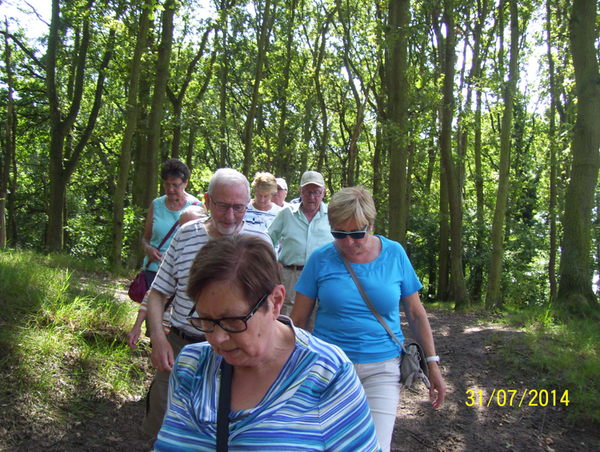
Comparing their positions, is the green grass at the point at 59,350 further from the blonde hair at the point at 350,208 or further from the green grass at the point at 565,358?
the green grass at the point at 565,358

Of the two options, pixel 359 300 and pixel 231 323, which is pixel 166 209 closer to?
pixel 359 300

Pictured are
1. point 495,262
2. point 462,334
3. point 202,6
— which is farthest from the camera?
point 202,6

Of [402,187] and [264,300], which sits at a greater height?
[402,187]

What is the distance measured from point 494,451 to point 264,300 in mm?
4103

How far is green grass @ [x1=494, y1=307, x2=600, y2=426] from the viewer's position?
5.40m

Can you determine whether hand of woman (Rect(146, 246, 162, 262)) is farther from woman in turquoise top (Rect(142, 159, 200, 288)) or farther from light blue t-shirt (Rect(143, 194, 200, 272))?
light blue t-shirt (Rect(143, 194, 200, 272))

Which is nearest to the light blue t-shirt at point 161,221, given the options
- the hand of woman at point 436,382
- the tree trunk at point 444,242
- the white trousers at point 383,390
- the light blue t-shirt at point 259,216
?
the light blue t-shirt at point 259,216

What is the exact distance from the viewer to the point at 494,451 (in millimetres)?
4805

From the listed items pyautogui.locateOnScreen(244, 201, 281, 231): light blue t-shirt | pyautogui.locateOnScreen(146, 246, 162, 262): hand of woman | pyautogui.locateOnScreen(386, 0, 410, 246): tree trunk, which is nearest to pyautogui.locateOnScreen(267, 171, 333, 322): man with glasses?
pyautogui.locateOnScreen(244, 201, 281, 231): light blue t-shirt

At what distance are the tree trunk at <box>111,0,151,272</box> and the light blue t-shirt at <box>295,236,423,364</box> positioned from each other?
916 centimetres

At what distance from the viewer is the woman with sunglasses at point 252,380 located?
1.64 meters

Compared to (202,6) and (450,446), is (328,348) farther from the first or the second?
(202,6)

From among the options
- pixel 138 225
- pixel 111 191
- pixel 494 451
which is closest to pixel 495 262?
pixel 494 451
